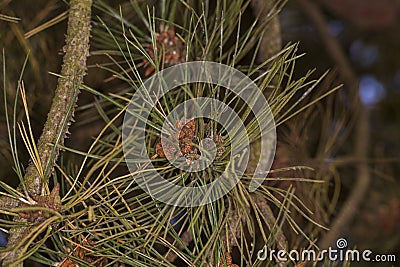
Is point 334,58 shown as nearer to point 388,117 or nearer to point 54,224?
point 388,117

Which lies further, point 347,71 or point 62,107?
point 347,71

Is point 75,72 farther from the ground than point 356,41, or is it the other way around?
point 356,41

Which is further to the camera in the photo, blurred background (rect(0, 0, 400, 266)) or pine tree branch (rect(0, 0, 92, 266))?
blurred background (rect(0, 0, 400, 266))

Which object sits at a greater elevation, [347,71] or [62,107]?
[347,71]

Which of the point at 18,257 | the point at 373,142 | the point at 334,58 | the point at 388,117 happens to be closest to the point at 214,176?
the point at 18,257

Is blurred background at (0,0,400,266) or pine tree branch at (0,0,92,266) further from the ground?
blurred background at (0,0,400,266)
